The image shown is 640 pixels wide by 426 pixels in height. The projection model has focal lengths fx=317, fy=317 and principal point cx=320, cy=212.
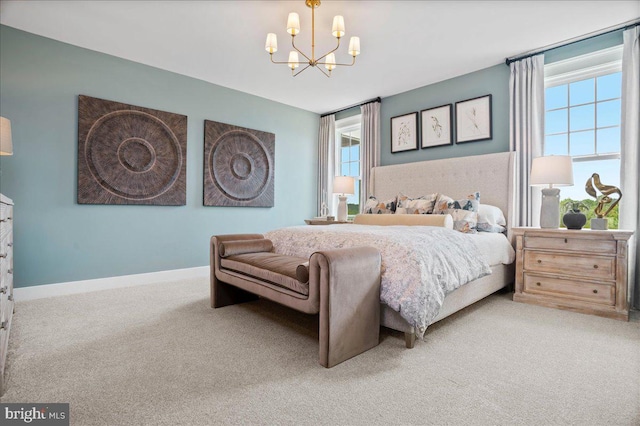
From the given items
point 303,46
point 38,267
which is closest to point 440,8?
point 303,46

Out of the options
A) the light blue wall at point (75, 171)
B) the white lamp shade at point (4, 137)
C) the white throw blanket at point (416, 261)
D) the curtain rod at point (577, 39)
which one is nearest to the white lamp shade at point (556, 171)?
the white throw blanket at point (416, 261)

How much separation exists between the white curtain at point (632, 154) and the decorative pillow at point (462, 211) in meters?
1.20

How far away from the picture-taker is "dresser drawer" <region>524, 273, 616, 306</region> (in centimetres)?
257

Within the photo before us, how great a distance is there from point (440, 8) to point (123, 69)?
3449mm

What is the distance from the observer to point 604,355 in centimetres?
189

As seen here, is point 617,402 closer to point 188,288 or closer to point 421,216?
point 421,216

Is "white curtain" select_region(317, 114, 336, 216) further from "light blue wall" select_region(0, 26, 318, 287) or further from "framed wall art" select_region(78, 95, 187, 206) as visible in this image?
"framed wall art" select_region(78, 95, 187, 206)

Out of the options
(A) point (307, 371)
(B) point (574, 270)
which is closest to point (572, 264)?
(B) point (574, 270)

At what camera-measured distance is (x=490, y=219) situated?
3363 millimetres

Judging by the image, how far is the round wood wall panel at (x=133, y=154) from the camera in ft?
11.4

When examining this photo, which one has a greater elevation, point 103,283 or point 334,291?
point 334,291

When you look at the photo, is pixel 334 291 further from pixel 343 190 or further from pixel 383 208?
pixel 343 190

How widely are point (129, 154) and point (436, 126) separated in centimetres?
386
